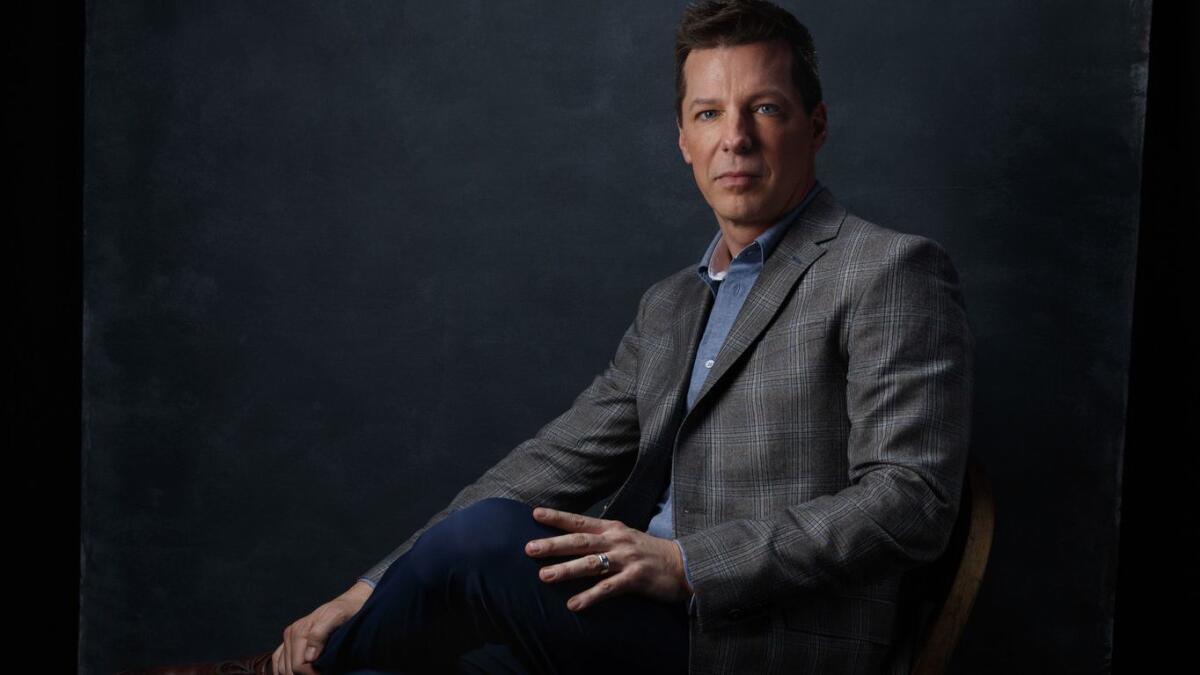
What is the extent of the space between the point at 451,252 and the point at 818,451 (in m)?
1.26

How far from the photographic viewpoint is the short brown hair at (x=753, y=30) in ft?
6.42

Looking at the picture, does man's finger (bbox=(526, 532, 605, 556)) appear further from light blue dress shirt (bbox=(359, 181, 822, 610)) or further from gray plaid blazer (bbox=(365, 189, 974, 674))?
light blue dress shirt (bbox=(359, 181, 822, 610))

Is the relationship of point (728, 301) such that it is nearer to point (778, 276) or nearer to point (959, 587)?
point (778, 276)

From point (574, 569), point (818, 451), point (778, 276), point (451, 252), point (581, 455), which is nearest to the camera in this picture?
point (574, 569)

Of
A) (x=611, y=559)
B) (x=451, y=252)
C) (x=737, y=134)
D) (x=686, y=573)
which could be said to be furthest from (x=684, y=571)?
(x=451, y=252)

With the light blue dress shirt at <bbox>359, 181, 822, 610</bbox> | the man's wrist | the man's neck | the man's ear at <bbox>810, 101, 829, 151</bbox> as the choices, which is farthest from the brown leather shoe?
the man's ear at <bbox>810, 101, 829, 151</bbox>

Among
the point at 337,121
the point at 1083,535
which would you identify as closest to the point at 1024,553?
Answer: the point at 1083,535

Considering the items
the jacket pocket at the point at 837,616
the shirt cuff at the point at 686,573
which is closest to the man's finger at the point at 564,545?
the shirt cuff at the point at 686,573

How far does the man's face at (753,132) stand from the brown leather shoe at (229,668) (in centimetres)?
114

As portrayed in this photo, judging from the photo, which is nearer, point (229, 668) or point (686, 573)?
point (686, 573)

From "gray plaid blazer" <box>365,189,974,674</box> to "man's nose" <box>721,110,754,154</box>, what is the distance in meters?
0.17

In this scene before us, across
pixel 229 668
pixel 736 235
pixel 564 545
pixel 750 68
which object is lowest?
pixel 229 668

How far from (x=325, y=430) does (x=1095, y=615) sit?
72.2 inches

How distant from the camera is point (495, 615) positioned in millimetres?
1577
